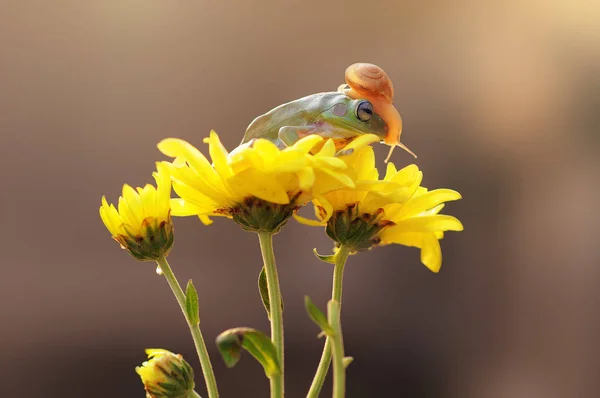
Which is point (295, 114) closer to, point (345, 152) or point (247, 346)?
point (345, 152)

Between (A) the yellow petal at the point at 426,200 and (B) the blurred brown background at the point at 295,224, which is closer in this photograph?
(A) the yellow petal at the point at 426,200

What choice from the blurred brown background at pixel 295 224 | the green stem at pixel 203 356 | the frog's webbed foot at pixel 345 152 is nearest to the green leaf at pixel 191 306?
the green stem at pixel 203 356

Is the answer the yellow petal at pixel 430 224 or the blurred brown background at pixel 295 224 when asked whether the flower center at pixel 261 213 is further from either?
the blurred brown background at pixel 295 224

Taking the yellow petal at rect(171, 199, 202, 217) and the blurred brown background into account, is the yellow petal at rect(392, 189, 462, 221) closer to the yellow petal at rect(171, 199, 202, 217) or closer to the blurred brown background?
the yellow petal at rect(171, 199, 202, 217)

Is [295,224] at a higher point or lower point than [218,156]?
lower

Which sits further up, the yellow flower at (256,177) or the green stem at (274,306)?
the yellow flower at (256,177)

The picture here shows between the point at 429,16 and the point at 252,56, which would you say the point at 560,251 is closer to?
the point at 429,16

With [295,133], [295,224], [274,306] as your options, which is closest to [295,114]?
[295,133]
